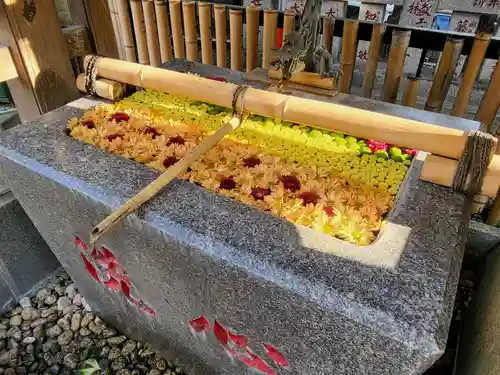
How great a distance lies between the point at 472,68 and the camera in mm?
2596

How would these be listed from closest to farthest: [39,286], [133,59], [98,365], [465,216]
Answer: [465,216] → [98,365] → [39,286] → [133,59]

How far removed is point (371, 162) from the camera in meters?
1.68

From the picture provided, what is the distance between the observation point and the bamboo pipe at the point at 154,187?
1.22 m

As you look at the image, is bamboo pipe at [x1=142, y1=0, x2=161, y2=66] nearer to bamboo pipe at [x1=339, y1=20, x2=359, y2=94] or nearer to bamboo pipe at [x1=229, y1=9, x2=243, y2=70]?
bamboo pipe at [x1=229, y1=9, x2=243, y2=70]

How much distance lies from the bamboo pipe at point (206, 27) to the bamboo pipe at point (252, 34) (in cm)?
47

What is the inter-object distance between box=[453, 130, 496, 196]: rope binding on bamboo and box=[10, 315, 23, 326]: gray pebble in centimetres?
281

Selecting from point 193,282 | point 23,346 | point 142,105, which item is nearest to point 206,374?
point 193,282

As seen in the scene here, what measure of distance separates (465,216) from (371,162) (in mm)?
457

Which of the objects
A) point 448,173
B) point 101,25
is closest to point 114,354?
point 101,25

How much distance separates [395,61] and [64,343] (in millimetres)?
3030

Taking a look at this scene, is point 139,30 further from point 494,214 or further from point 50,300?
point 494,214

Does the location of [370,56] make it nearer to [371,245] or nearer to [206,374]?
[371,245]

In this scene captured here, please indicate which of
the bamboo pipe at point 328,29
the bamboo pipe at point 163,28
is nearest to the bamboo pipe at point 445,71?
the bamboo pipe at point 328,29

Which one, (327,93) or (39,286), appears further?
(39,286)
